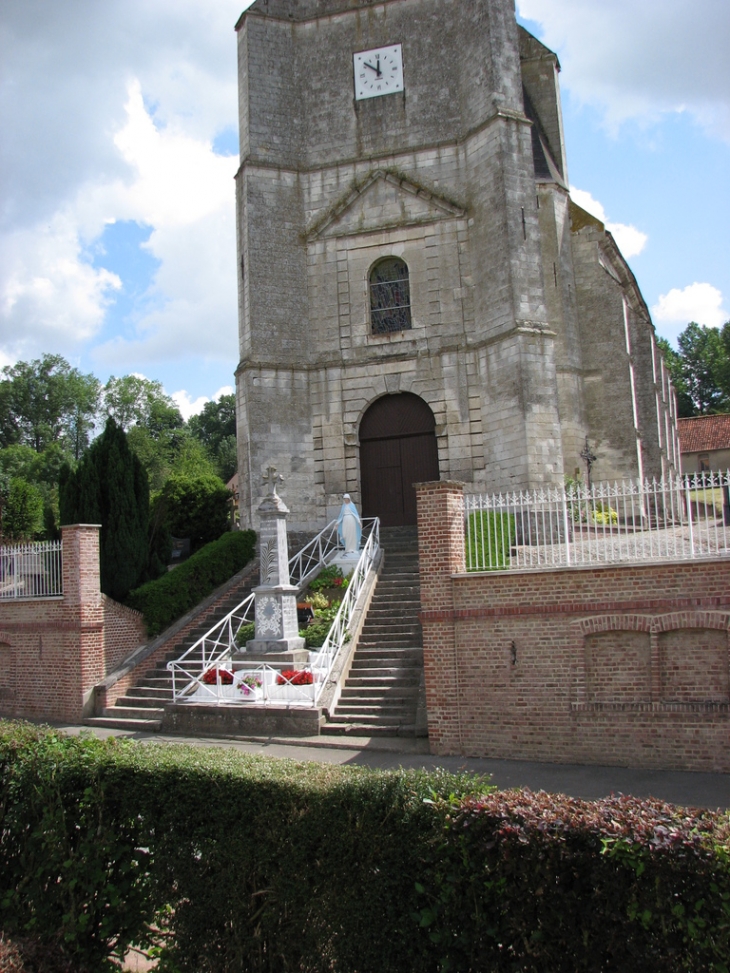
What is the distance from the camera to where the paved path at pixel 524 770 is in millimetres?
8758

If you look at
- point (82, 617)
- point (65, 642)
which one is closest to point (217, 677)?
point (82, 617)

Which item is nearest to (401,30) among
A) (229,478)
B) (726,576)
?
(726,576)

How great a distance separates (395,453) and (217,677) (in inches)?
376

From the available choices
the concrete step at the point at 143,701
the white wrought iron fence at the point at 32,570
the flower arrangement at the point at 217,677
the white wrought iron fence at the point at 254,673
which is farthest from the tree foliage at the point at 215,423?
the flower arrangement at the point at 217,677

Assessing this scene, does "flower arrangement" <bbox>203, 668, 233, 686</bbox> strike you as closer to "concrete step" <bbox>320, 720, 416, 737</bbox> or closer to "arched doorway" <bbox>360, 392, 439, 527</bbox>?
"concrete step" <bbox>320, 720, 416, 737</bbox>

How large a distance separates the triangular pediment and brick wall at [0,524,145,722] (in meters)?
10.6

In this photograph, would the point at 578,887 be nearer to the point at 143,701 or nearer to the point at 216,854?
the point at 216,854

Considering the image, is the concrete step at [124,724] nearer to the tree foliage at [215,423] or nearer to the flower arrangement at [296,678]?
the flower arrangement at [296,678]

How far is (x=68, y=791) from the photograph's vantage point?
5.66 meters

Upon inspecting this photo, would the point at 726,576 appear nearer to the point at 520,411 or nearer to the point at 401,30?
the point at 520,411

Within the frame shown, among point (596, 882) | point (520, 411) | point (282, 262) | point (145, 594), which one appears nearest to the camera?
point (596, 882)

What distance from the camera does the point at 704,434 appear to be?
47906 millimetres

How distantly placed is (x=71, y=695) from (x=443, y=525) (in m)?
7.80

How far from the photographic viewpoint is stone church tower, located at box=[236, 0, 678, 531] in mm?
20266
